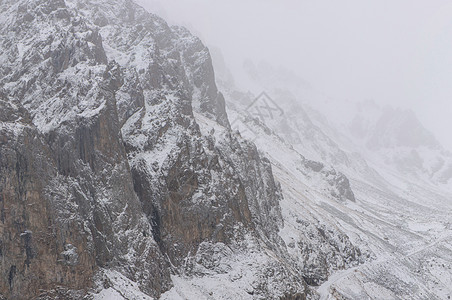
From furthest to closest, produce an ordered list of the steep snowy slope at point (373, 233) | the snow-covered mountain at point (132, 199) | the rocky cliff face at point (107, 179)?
the steep snowy slope at point (373, 233)
the snow-covered mountain at point (132, 199)
the rocky cliff face at point (107, 179)

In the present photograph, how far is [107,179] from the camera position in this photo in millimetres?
47500

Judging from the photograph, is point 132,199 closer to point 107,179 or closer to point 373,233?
point 107,179

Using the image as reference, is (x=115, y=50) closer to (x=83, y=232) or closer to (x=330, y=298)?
(x=83, y=232)

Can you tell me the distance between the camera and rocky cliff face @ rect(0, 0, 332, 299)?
37.8 metres

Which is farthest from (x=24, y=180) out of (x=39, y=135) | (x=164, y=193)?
(x=164, y=193)

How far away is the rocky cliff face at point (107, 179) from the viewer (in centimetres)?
3775

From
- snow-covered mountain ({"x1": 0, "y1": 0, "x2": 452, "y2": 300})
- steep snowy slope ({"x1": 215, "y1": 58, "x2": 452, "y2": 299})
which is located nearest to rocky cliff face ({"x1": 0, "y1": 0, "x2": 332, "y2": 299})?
snow-covered mountain ({"x1": 0, "y1": 0, "x2": 452, "y2": 300})

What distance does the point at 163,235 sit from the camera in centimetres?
5312

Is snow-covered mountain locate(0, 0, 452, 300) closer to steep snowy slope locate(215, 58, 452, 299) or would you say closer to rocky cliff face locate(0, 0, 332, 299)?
rocky cliff face locate(0, 0, 332, 299)

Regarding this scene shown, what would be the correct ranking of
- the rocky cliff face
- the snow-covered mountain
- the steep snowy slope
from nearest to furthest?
1. the rocky cliff face
2. the snow-covered mountain
3. the steep snowy slope

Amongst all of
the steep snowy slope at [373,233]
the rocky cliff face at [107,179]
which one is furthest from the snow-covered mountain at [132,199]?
the steep snowy slope at [373,233]

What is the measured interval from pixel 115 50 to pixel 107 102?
32.7 metres

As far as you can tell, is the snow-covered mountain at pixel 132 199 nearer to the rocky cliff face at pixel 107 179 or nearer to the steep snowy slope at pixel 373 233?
the rocky cliff face at pixel 107 179

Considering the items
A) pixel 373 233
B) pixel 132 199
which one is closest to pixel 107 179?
pixel 132 199
